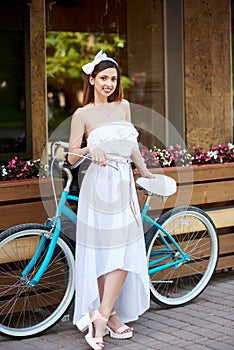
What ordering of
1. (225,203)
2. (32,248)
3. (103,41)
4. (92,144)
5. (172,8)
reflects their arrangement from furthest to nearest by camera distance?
(103,41), (172,8), (225,203), (32,248), (92,144)

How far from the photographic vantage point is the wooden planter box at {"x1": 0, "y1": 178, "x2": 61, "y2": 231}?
5.34m

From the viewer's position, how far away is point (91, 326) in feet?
16.7

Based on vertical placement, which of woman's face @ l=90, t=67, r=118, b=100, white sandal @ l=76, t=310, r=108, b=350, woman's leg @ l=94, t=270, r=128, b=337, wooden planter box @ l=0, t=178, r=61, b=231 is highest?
woman's face @ l=90, t=67, r=118, b=100

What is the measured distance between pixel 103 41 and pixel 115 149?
387cm

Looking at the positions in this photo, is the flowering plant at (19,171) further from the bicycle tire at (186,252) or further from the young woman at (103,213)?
the bicycle tire at (186,252)

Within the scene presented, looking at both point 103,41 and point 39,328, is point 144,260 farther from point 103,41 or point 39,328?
point 103,41

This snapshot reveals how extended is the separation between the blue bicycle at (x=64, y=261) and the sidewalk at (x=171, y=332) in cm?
9

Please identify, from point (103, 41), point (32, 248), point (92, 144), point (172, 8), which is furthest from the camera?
point (103, 41)

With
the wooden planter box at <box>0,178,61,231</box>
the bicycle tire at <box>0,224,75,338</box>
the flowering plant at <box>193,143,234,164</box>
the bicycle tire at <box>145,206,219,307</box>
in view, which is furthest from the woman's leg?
the flowering plant at <box>193,143,234,164</box>

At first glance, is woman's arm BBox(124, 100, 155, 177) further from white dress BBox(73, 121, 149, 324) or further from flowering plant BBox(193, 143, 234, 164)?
flowering plant BBox(193, 143, 234, 164)

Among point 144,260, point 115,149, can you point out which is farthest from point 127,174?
point 144,260

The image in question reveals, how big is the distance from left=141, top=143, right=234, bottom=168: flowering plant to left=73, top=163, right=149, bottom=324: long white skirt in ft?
4.04

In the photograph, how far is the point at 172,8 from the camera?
26.1ft

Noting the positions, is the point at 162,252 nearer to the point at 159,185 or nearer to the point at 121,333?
the point at 159,185
